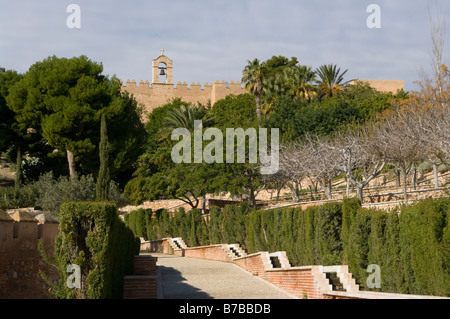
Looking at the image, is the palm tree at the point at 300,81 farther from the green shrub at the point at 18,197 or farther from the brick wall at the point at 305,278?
the brick wall at the point at 305,278

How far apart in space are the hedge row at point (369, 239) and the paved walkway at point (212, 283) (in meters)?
1.52

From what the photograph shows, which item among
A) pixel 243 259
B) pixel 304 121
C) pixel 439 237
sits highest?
pixel 304 121

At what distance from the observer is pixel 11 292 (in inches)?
419

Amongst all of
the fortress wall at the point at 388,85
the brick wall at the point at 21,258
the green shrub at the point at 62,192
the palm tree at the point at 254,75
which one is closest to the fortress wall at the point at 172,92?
the fortress wall at the point at 388,85

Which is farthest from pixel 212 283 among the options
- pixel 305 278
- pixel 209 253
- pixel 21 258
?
pixel 209 253

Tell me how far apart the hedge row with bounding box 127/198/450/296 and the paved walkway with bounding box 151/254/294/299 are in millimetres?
1520

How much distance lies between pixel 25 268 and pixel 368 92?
52.6 metres

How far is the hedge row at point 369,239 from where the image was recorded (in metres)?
11.0

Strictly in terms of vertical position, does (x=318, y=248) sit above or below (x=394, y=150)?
below

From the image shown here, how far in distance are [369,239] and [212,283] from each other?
540 centimetres

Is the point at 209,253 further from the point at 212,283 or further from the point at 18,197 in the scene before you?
the point at 18,197
